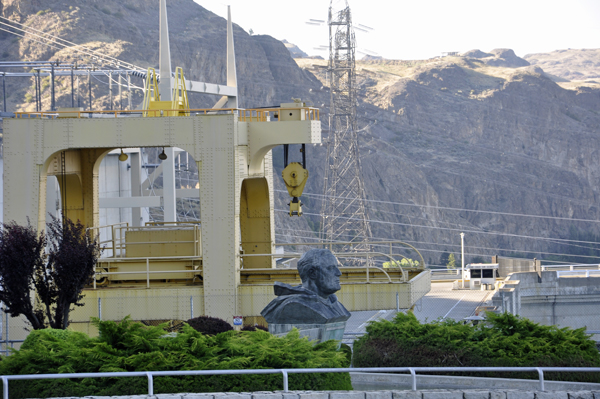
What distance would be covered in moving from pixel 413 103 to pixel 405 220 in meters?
52.3

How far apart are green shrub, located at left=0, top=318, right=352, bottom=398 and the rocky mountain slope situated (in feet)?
372

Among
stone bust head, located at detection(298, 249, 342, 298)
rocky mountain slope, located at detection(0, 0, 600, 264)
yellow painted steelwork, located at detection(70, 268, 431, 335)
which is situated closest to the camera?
stone bust head, located at detection(298, 249, 342, 298)

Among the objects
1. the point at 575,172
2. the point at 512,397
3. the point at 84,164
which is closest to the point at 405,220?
the point at 575,172

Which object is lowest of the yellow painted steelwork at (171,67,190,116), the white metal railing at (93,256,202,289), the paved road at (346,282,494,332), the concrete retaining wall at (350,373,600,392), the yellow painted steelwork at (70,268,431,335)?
the paved road at (346,282,494,332)

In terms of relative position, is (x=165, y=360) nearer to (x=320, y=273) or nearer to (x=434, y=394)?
(x=320, y=273)

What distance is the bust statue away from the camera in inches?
515

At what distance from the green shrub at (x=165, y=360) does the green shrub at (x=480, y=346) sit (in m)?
1.97

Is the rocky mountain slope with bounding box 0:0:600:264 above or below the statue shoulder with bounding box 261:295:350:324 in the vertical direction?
above

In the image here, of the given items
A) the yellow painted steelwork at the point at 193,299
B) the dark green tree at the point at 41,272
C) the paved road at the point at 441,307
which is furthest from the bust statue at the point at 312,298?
the paved road at the point at 441,307

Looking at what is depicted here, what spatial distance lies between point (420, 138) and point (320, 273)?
6897 inches

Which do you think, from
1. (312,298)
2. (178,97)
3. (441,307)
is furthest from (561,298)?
(312,298)

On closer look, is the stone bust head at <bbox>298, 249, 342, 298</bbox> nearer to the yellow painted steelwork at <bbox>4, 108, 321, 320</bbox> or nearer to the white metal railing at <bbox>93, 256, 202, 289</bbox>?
the yellow painted steelwork at <bbox>4, 108, 321, 320</bbox>

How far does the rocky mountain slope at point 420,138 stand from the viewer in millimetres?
147125

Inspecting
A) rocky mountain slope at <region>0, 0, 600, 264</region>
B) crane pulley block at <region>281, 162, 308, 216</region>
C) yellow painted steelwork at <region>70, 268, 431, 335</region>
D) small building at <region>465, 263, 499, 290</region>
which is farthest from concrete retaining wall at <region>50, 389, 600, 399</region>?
rocky mountain slope at <region>0, 0, 600, 264</region>
